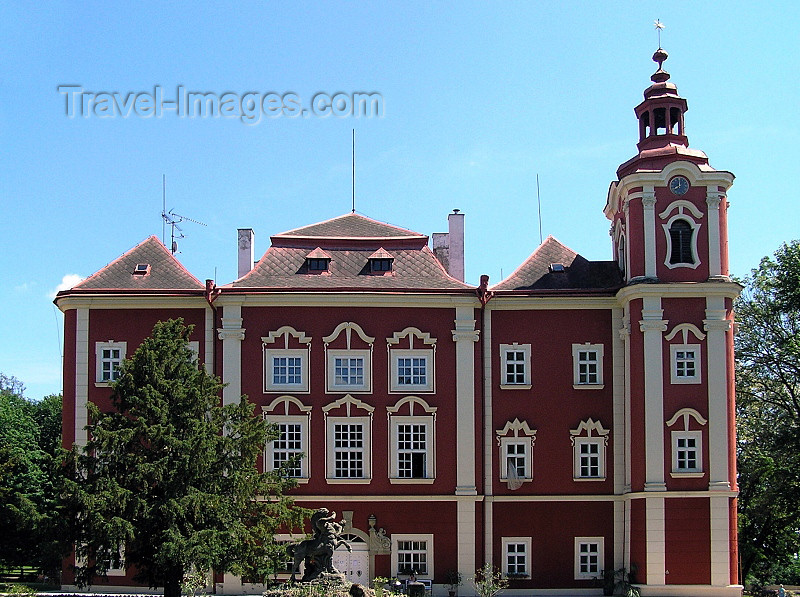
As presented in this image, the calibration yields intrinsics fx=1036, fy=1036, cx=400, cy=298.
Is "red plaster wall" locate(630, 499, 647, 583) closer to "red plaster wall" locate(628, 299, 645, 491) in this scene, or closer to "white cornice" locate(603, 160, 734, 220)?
"red plaster wall" locate(628, 299, 645, 491)

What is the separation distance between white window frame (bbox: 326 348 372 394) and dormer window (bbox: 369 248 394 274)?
3.31m

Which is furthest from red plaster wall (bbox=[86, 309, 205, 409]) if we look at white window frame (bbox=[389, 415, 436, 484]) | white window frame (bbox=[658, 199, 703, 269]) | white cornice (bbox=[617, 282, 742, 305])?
white window frame (bbox=[658, 199, 703, 269])

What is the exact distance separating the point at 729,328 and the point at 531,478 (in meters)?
9.01

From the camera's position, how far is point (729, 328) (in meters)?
37.4

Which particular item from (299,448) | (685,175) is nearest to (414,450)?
(299,448)

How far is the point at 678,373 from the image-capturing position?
37062 mm

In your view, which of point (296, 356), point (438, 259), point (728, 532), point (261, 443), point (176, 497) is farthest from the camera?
point (438, 259)

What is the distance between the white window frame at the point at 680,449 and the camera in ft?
119

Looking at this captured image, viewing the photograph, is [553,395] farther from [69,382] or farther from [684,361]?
[69,382]

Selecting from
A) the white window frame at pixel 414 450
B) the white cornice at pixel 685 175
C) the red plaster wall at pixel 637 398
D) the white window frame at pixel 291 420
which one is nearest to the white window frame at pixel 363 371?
the white window frame at pixel 291 420

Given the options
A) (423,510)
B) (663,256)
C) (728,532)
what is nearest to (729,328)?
(663,256)

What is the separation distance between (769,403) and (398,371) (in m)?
18.6

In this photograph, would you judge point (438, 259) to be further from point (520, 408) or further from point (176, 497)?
point (176, 497)

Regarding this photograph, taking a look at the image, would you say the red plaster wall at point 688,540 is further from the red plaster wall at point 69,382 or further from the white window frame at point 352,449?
the red plaster wall at point 69,382
